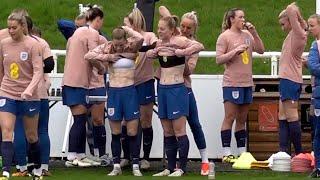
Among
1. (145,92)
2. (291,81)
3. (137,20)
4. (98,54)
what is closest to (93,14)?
(137,20)

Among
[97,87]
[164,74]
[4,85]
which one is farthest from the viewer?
[97,87]

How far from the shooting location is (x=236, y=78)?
1465 centimetres

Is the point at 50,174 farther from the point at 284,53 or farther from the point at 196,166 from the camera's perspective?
the point at 284,53

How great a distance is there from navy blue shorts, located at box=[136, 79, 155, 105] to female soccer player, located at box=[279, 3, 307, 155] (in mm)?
1700

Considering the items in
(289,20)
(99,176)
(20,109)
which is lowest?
(99,176)

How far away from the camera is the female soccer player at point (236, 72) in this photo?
1463cm

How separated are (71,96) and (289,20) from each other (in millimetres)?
3021

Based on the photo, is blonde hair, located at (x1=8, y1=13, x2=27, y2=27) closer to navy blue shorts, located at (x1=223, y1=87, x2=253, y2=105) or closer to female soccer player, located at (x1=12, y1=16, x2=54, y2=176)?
female soccer player, located at (x1=12, y1=16, x2=54, y2=176)

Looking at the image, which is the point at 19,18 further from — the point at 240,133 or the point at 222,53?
the point at 240,133

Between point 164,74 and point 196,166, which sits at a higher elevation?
point 164,74

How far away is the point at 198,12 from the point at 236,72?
10672 millimetres

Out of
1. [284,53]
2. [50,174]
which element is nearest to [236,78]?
Answer: [284,53]

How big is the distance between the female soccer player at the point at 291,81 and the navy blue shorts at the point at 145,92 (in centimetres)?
170

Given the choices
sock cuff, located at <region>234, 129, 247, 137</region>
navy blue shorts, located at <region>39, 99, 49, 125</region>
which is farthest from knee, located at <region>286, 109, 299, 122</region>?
navy blue shorts, located at <region>39, 99, 49, 125</region>
